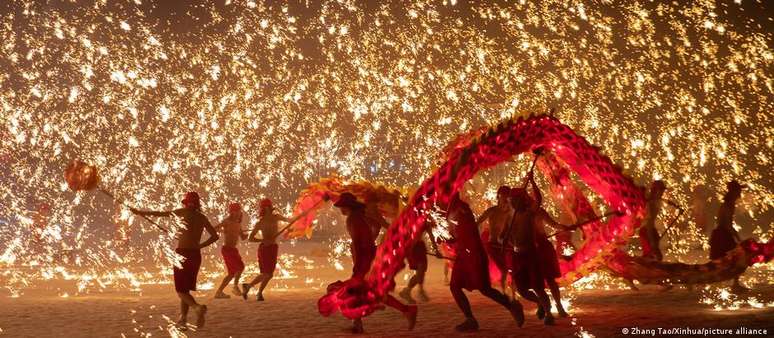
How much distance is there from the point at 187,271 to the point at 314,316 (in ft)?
5.25

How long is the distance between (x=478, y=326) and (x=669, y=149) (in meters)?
20.6

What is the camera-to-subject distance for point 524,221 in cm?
1045

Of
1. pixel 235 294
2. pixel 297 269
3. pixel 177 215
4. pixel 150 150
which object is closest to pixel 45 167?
pixel 150 150

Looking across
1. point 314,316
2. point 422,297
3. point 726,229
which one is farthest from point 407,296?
point 726,229

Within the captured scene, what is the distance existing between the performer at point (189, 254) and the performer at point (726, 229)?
22.5 feet

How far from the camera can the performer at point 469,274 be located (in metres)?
9.45

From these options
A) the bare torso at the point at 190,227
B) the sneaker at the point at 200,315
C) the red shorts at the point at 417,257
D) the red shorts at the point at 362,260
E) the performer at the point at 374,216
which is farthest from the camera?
the red shorts at the point at 417,257

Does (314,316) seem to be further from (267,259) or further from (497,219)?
(267,259)

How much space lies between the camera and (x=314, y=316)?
36.4 feet

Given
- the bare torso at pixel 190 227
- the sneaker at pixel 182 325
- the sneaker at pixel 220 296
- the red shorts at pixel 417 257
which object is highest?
the bare torso at pixel 190 227

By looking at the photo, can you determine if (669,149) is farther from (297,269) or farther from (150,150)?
(150,150)

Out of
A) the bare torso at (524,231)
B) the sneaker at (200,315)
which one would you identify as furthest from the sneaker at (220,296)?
the bare torso at (524,231)

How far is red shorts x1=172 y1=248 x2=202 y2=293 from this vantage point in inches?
409

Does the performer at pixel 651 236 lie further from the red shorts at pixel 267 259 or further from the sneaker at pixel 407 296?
the red shorts at pixel 267 259
